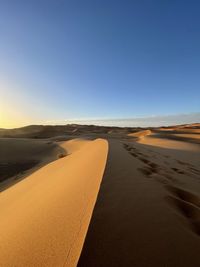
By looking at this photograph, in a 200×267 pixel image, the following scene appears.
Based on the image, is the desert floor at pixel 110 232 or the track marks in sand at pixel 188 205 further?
the track marks in sand at pixel 188 205

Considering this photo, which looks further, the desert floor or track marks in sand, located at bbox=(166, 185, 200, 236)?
track marks in sand, located at bbox=(166, 185, 200, 236)

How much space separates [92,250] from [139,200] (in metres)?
1.12

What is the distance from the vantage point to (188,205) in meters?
2.50

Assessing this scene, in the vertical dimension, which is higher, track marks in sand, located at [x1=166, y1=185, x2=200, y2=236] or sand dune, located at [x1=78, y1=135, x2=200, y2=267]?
sand dune, located at [x1=78, y1=135, x2=200, y2=267]

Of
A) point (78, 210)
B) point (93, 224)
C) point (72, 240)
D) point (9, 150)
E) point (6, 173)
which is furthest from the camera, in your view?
point (9, 150)

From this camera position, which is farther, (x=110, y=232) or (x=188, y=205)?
(x=188, y=205)

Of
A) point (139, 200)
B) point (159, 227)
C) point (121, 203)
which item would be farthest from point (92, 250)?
point (139, 200)

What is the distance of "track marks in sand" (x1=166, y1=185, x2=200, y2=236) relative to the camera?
6.83 ft

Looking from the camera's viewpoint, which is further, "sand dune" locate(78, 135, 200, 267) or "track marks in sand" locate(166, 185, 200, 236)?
"track marks in sand" locate(166, 185, 200, 236)

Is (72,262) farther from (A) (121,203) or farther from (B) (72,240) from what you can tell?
(A) (121,203)

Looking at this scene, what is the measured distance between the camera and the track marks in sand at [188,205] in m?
2.08

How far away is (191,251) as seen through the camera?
1.55 meters

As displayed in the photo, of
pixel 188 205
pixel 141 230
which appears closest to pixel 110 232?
pixel 141 230

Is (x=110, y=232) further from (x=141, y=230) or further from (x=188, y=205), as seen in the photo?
(x=188, y=205)
